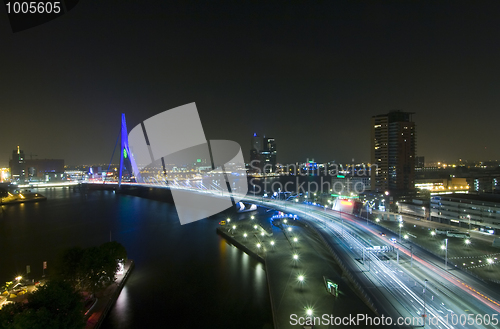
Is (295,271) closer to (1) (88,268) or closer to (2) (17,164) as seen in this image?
(1) (88,268)

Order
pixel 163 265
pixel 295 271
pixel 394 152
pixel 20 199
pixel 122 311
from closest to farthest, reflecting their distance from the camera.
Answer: pixel 122 311, pixel 295 271, pixel 163 265, pixel 20 199, pixel 394 152

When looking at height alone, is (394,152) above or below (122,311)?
above

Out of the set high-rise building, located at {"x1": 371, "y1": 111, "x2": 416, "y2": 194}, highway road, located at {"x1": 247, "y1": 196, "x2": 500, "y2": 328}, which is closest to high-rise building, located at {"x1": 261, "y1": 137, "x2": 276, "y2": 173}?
high-rise building, located at {"x1": 371, "y1": 111, "x2": 416, "y2": 194}

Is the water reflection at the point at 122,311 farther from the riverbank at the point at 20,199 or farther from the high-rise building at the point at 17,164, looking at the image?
the high-rise building at the point at 17,164

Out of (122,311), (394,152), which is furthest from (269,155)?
(122,311)

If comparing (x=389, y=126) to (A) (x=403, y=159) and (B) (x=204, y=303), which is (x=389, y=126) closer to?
(A) (x=403, y=159)

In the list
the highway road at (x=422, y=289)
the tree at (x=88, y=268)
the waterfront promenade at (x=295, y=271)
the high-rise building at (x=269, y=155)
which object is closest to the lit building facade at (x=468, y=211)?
the highway road at (x=422, y=289)

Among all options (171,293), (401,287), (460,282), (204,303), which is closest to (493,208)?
(460,282)
